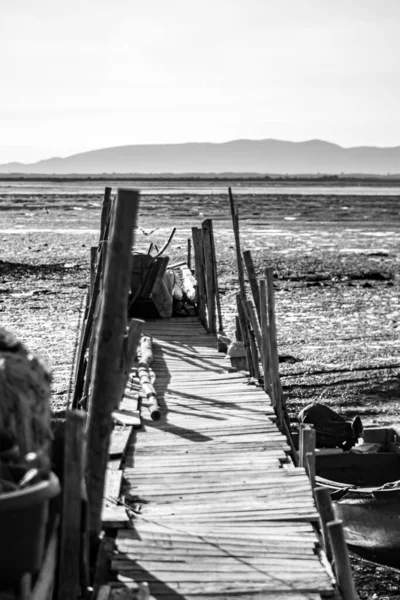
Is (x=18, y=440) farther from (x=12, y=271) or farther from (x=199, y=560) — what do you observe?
(x=12, y=271)

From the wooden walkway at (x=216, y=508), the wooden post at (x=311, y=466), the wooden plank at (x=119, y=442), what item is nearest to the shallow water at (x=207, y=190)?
the wooden walkway at (x=216, y=508)

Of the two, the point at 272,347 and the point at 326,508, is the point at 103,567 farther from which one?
the point at 272,347

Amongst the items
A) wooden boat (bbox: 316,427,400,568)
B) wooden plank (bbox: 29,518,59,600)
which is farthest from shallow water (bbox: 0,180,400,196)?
wooden plank (bbox: 29,518,59,600)

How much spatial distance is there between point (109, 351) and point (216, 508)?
2.06m

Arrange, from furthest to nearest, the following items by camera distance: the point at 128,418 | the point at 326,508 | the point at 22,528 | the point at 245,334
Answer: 1. the point at 245,334
2. the point at 128,418
3. the point at 326,508
4. the point at 22,528

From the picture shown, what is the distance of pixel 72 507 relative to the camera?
4.85m

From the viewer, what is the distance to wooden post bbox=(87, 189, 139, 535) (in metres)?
5.05

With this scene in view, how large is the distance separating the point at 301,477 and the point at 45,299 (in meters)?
16.0

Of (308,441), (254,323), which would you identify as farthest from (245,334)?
(308,441)

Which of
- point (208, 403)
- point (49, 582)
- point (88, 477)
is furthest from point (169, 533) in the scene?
point (208, 403)

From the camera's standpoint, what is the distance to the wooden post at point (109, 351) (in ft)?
16.6

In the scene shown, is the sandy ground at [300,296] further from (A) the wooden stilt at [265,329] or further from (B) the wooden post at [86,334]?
(A) the wooden stilt at [265,329]

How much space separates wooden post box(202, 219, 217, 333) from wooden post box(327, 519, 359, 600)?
8345 mm

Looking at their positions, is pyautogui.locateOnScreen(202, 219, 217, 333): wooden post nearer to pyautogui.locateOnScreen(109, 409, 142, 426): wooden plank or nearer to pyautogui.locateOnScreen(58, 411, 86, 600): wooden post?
pyautogui.locateOnScreen(109, 409, 142, 426): wooden plank
